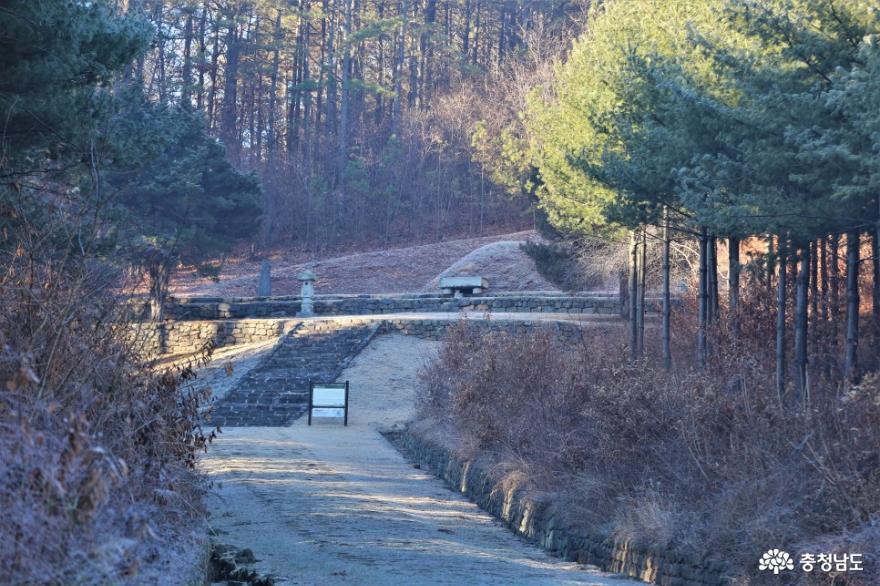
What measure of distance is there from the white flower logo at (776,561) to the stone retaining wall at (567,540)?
1.74 ft

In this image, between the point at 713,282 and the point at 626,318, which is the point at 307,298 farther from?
the point at 713,282

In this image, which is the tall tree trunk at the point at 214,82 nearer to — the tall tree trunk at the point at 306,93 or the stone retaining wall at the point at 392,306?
the tall tree trunk at the point at 306,93

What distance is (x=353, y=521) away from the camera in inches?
456

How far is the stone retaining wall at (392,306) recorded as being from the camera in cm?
3638

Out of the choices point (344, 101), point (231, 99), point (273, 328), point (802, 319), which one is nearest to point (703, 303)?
point (802, 319)

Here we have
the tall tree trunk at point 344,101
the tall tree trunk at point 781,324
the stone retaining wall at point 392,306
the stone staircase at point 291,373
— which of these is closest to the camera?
the tall tree trunk at point 781,324

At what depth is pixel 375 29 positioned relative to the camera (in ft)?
176

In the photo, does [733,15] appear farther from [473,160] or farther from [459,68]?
[459,68]

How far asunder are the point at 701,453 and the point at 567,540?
1.66m

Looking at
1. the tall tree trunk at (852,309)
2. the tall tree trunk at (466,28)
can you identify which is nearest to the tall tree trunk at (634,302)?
the tall tree trunk at (852,309)

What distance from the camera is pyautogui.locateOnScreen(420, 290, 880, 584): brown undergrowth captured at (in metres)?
8.16

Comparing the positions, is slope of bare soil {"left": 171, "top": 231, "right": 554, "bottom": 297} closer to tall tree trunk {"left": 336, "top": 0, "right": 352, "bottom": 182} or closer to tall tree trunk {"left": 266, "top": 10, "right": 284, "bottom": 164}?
tall tree trunk {"left": 336, "top": 0, "right": 352, "bottom": 182}

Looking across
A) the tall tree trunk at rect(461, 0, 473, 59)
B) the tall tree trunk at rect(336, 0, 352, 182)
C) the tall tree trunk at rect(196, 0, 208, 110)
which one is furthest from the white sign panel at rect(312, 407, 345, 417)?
the tall tree trunk at rect(461, 0, 473, 59)

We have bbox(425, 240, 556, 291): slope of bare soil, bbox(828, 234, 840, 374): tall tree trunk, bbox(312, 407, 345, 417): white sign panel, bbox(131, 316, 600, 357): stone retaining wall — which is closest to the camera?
bbox(828, 234, 840, 374): tall tree trunk
